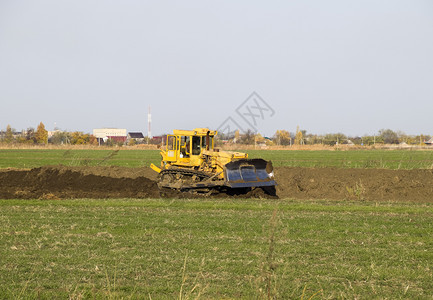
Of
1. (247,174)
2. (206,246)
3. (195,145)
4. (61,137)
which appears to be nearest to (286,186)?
(247,174)

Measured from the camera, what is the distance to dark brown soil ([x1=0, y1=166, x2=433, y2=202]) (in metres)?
20.7

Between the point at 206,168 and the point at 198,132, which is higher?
the point at 198,132

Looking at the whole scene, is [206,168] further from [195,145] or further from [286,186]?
[286,186]

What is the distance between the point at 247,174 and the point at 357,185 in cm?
546

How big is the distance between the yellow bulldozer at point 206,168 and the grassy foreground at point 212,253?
10.1ft

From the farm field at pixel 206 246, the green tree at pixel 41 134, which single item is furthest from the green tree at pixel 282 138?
the farm field at pixel 206 246

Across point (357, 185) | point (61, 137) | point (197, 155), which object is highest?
point (61, 137)

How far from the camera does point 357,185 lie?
880 inches

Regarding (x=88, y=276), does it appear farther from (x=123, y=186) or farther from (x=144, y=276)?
(x=123, y=186)

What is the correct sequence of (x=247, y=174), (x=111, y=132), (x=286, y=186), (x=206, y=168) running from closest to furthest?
(x=247, y=174)
(x=206, y=168)
(x=286, y=186)
(x=111, y=132)

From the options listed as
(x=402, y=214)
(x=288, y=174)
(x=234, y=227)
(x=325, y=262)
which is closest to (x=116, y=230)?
(x=234, y=227)

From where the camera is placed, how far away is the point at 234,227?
12.8 metres

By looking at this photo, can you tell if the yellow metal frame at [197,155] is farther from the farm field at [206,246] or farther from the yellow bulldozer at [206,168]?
the farm field at [206,246]

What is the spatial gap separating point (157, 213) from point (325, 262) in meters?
7.00
